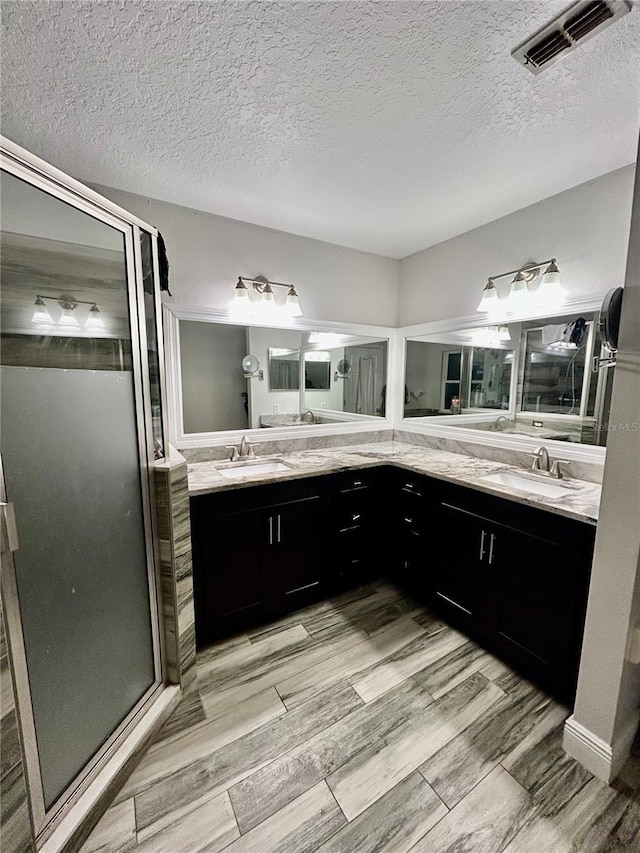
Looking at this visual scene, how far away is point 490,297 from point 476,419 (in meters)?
0.85

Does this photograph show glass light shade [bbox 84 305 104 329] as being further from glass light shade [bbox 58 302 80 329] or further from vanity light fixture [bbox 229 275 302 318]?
vanity light fixture [bbox 229 275 302 318]

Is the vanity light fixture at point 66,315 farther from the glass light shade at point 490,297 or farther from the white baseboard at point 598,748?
the white baseboard at point 598,748

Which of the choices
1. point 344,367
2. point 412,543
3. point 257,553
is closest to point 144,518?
point 257,553

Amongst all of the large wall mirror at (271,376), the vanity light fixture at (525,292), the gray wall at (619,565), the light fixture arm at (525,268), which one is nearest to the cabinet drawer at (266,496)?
the large wall mirror at (271,376)

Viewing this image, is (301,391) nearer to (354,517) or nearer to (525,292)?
(354,517)

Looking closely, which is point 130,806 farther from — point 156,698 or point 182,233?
point 182,233

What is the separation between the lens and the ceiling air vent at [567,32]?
→ 95cm

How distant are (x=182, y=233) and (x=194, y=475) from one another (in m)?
1.49

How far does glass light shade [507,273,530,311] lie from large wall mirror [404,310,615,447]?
12cm

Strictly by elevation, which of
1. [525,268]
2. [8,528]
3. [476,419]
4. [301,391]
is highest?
[525,268]

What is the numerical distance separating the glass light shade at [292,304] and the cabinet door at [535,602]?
1887 mm

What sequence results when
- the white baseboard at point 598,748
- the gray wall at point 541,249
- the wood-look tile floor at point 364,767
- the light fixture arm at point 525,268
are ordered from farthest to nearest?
the light fixture arm at point 525,268, the gray wall at point 541,249, the white baseboard at point 598,748, the wood-look tile floor at point 364,767

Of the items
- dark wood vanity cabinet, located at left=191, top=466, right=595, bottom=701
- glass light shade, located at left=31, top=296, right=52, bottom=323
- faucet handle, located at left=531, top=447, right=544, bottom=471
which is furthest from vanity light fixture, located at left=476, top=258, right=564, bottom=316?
glass light shade, located at left=31, top=296, right=52, bottom=323

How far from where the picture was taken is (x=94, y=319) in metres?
1.19
